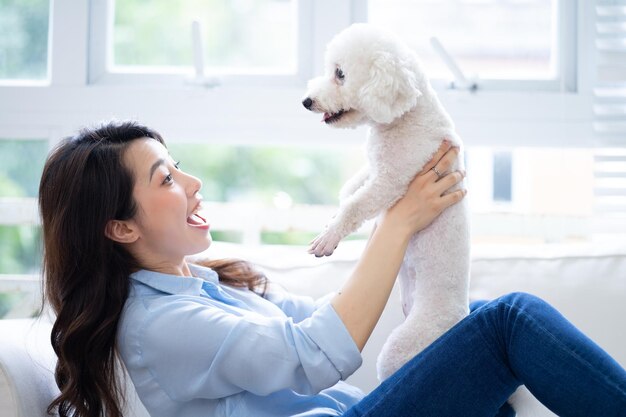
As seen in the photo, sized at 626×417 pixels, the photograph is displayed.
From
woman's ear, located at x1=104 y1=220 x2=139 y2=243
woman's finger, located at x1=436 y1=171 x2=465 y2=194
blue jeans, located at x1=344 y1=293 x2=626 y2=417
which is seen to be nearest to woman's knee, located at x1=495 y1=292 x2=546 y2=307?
blue jeans, located at x1=344 y1=293 x2=626 y2=417

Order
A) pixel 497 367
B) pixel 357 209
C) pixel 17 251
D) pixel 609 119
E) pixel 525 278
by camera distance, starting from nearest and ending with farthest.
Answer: pixel 497 367
pixel 357 209
pixel 525 278
pixel 609 119
pixel 17 251

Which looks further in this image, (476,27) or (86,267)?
(476,27)

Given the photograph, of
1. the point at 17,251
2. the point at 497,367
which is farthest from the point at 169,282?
the point at 17,251

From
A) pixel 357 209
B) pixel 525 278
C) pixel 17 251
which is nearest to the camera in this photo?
pixel 357 209

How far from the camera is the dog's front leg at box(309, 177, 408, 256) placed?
1.26 metres

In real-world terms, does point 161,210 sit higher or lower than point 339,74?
lower

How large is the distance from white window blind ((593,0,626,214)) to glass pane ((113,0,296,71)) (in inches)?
37.3

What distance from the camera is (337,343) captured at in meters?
1.17

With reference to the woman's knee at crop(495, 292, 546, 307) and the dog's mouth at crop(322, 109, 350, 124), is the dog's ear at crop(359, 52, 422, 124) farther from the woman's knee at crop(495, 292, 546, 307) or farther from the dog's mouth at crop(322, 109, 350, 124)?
the woman's knee at crop(495, 292, 546, 307)

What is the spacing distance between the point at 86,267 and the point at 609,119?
161 cm

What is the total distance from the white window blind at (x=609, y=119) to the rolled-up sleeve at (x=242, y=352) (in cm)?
129

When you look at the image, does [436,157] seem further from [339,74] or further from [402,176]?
[339,74]

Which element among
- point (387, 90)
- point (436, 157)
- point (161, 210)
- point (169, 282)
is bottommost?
point (169, 282)

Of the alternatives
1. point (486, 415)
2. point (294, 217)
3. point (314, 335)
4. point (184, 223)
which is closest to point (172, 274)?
point (184, 223)
